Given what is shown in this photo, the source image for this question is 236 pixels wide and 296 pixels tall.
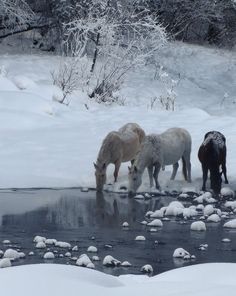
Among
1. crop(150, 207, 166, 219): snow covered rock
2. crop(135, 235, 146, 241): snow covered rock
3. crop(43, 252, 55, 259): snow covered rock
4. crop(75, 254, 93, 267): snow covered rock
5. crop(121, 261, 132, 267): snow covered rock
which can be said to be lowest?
crop(150, 207, 166, 219): snow covered rock

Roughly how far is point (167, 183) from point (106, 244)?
5227 mm

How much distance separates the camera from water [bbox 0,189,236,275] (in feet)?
31.9

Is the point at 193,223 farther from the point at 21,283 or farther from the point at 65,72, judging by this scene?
the point at 65,72

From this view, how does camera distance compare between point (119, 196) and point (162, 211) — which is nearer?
point (162, 211)

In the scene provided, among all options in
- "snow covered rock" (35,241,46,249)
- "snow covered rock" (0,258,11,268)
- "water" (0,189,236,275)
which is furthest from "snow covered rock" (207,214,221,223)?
"snow covered rock" (0,258,11,268)

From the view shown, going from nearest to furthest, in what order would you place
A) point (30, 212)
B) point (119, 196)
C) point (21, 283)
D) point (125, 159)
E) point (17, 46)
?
1. point (21, 283)
2. point (30, 212)
3. point (119, 196)
4. point (125, 159)
5. point (17, 46)

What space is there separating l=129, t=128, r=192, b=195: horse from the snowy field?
343 mm

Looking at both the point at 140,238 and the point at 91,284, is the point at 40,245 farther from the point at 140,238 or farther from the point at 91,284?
the point at 91,284

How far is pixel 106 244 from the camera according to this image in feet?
34.0

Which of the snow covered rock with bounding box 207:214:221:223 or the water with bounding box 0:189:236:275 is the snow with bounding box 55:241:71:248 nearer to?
the water with bounding box 0:189:236:275

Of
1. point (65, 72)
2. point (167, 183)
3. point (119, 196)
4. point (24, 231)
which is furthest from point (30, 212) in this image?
point (65, 72)

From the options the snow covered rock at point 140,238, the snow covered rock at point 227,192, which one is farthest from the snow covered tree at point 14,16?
the snow covered rock at point 140,238

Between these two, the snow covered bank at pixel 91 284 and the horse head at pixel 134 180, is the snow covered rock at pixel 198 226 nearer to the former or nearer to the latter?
the horse head at pixel 134 180

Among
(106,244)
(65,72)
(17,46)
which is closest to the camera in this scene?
(106,244)
